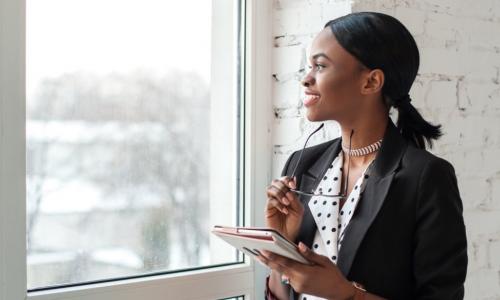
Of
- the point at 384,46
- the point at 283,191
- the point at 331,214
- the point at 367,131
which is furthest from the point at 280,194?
the point at 384,46

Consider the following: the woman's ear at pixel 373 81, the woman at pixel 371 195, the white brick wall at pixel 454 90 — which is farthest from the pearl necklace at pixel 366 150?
the white brick wall at pixel 454 90

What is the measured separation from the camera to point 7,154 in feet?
3.95

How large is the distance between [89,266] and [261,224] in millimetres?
462

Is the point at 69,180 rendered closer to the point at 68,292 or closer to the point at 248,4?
the point at 68,292

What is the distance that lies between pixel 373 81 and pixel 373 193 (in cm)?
22

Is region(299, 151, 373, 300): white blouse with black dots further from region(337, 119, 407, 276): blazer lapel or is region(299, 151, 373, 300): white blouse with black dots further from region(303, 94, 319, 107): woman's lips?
region(303, 94, 319, 107): woman's lips

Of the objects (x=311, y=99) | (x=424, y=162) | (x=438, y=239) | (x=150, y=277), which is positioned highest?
(x=311, y=99)

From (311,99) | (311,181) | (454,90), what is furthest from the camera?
(454,90)

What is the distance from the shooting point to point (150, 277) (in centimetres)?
143

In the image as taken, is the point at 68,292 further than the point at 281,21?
No

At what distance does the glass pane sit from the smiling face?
15.7 inches

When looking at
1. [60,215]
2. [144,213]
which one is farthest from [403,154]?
[60,215]

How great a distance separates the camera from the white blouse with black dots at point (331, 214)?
4.06ft

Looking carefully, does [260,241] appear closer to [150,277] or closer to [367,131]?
[367,131]
